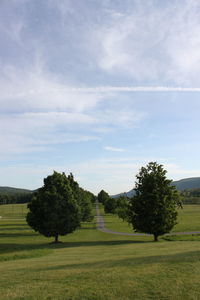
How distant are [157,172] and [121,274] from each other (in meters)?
31.4

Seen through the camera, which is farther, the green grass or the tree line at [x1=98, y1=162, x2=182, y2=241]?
the green grass

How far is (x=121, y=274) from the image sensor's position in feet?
40.6

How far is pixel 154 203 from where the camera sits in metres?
40.4

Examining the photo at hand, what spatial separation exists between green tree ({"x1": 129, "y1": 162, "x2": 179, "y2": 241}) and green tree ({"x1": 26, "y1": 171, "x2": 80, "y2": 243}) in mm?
9415

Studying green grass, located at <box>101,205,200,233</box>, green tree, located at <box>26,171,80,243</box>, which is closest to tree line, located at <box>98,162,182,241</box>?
green tree, located at <box>26,171,80,243</box>

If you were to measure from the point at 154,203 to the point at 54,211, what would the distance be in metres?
15.2

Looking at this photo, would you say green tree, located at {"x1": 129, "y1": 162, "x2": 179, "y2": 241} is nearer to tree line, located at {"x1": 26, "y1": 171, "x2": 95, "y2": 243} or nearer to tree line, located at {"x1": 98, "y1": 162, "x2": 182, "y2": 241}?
tree line, located at {"x1": 98, "y1": 162, "x2": 182, "y2": 241}

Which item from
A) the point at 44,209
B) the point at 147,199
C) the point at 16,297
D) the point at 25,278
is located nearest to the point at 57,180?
the point at 44,209

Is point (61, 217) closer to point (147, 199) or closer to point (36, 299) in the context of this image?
point (147, 199)

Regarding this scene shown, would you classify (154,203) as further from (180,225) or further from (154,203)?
(180,225)

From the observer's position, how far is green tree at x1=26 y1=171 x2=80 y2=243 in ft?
134

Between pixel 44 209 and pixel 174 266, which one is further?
pixel 44 209

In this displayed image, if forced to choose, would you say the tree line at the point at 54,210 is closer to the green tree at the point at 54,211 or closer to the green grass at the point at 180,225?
the green tree at the point at 54,211

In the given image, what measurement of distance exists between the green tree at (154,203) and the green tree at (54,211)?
9.41 m
